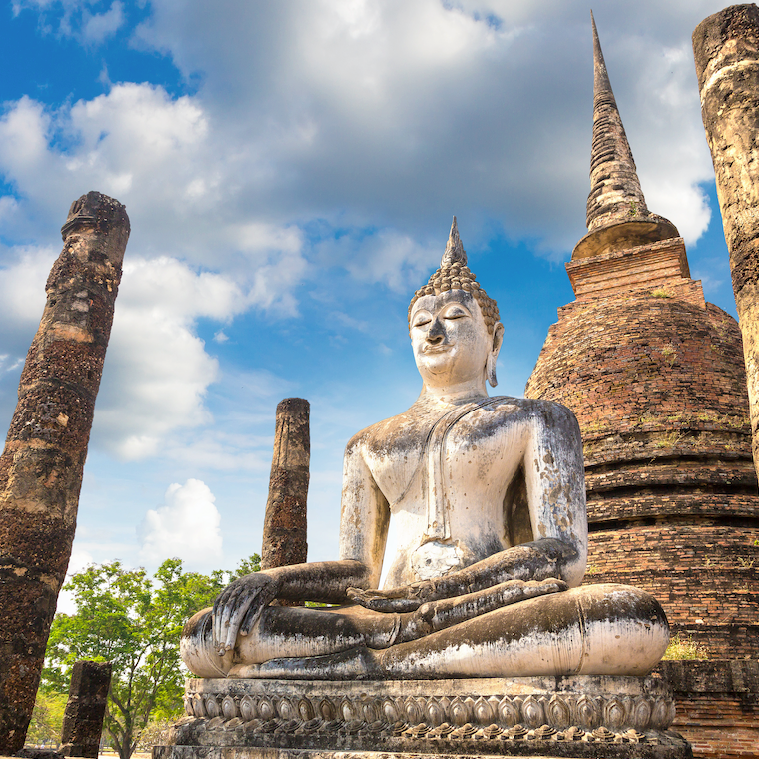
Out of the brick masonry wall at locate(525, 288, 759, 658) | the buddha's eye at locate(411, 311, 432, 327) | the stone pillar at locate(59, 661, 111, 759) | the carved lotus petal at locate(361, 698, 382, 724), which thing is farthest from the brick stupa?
the stone pillar at locate(59, 661, 111, 759)

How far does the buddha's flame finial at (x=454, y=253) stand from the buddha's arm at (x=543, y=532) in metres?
1.47

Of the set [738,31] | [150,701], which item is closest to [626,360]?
[738,31]

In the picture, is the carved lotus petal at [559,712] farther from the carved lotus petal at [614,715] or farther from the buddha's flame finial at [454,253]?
the buddha's flame finial at [454,253]

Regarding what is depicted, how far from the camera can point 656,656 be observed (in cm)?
295

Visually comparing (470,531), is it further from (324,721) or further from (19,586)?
(19,586)

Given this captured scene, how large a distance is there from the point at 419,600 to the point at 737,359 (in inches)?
410

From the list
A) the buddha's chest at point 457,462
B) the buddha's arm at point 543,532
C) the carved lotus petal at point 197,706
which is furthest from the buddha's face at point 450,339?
the carved lotus petal at point 197,706

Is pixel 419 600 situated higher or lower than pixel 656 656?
higher

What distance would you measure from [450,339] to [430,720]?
2.51 metres

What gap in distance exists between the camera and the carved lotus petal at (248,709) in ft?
11.1

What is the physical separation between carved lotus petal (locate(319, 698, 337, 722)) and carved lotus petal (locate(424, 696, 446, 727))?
46cm

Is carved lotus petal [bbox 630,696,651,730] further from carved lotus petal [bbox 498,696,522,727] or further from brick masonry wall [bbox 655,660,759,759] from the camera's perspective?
brick masonry wall [bbox 655,660,759,759]

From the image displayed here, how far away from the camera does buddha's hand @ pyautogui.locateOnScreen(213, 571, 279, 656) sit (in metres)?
3.57

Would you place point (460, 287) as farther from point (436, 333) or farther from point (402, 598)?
point (402, 598)
